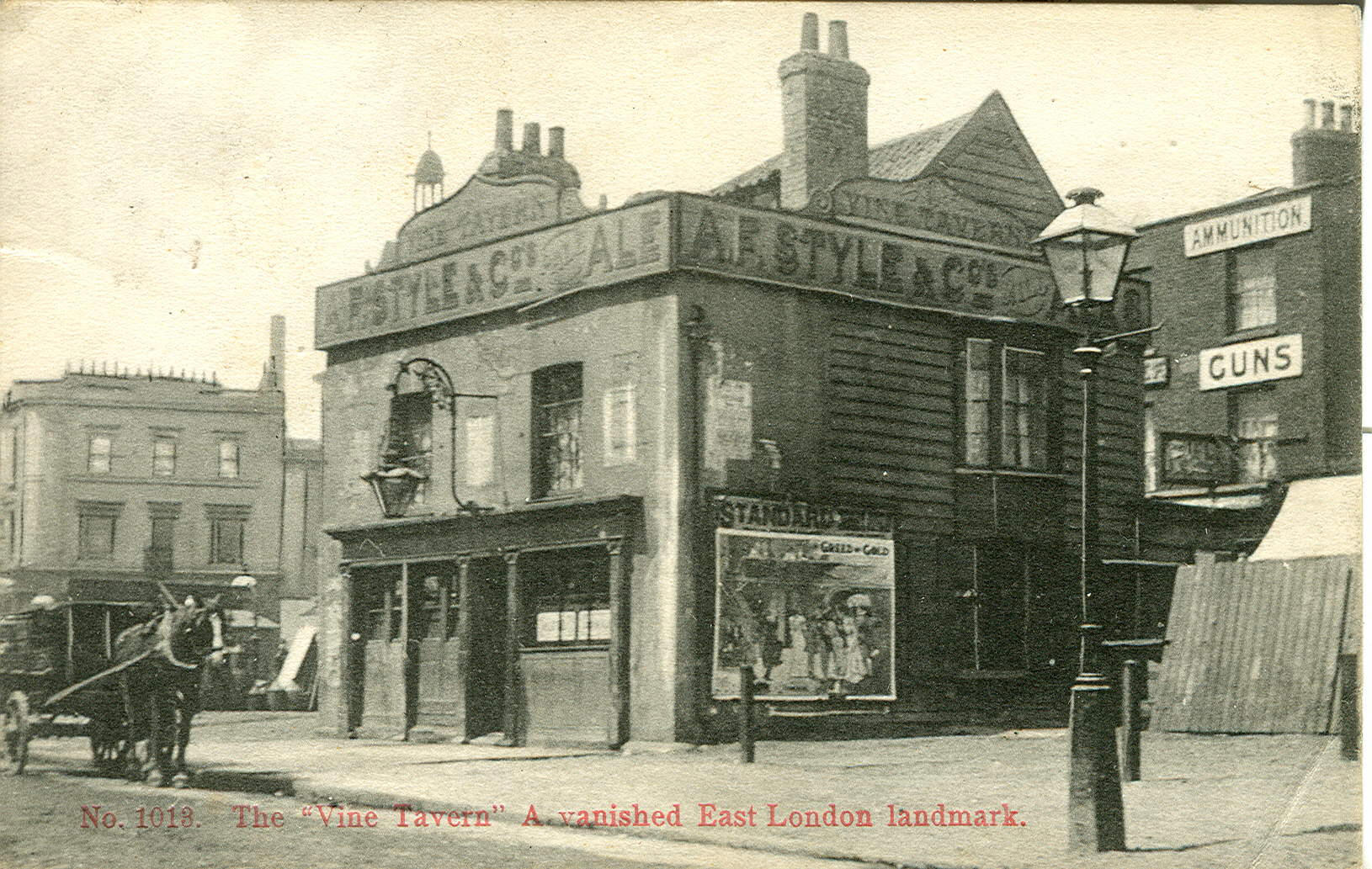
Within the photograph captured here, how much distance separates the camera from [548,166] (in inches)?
567

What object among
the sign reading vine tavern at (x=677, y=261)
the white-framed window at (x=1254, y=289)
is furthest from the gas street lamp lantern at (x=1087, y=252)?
the sign reading vine tavern at (x=677, y=261)

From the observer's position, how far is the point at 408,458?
18.1m

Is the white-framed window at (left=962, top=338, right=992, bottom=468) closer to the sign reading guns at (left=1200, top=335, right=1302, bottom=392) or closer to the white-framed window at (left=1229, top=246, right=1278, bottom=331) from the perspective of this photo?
the sign reading guns at (left=1200, top=335, right=1302, bottom=392)

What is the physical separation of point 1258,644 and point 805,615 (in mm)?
4341

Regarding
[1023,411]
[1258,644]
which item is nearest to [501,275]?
[1023,411]

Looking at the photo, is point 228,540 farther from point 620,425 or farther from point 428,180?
point 428,180

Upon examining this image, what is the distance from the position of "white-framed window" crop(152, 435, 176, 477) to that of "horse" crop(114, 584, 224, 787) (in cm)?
128

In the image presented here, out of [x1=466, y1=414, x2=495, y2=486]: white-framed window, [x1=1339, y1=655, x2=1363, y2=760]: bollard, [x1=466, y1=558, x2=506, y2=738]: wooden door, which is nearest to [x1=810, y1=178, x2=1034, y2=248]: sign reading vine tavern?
[x1=466, y1=414, x2=495, y2=486]: white-framed window

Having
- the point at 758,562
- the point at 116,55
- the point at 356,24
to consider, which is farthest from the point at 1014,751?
the point at 116,55

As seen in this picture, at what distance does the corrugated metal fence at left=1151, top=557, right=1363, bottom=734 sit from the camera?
14094 mm

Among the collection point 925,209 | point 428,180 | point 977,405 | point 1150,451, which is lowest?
point 1150,451

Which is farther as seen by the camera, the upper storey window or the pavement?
the upper storey window

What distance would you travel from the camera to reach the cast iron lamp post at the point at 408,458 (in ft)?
57.3

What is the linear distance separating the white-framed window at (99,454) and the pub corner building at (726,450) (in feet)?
7.44
